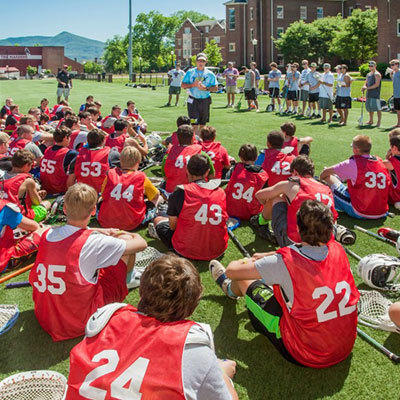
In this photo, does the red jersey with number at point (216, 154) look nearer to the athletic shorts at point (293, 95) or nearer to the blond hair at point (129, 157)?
the blond hair at point (129, 157)

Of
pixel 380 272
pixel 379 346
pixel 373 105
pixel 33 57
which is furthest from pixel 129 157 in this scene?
pixel 33 57

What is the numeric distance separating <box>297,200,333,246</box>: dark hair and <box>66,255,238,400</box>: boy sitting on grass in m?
1.27

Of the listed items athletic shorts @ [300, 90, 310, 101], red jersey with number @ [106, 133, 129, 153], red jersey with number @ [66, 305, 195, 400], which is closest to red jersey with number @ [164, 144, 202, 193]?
red jersey with number @ [106, 133, 129, 153]

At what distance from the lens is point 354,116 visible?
62.0ft

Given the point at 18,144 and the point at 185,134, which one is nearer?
the point at 185,134

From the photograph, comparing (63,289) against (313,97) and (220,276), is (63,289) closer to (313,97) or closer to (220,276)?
(220,276)

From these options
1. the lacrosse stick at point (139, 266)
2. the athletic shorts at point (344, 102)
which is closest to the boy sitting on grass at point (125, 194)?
the lacrosse stick at point (139, 266)

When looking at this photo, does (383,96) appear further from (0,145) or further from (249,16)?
(249,16)

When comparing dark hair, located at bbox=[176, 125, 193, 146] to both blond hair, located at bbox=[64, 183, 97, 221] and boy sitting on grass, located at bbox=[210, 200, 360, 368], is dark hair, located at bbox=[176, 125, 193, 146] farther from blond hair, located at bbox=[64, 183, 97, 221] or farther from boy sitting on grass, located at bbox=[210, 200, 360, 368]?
boy sitting on grass, located at bbox=[210, 200, 360, 368]

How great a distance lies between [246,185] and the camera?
6.53 metres

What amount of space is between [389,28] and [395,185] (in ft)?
151

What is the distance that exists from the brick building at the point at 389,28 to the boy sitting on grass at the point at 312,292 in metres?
49.3

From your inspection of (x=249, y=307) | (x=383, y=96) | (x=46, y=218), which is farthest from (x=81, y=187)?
(x=383, y=96)

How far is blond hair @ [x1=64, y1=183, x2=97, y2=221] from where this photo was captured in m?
3.71
